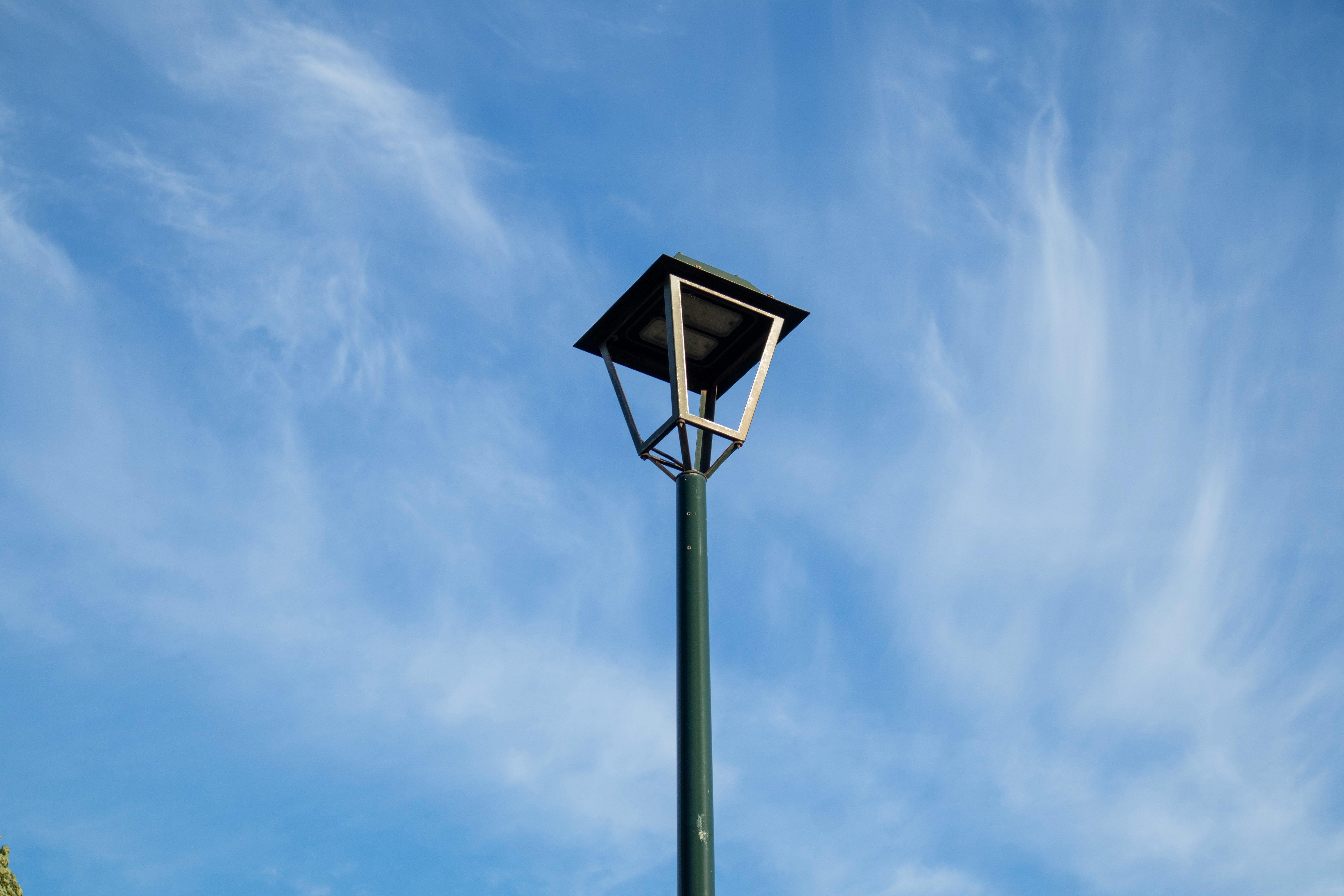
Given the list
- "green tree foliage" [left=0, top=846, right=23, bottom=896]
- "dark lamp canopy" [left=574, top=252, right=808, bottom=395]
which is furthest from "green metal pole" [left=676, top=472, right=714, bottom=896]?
"green tree foliage" [left=0, top=846, right=23, bottom=896]

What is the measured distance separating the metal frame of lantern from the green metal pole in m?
0.21

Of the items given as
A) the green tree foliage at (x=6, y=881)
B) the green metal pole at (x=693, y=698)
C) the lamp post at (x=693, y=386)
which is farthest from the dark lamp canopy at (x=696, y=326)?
the green tree foliage at (x=6, y=881)

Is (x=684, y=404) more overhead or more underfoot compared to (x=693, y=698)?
more overhead

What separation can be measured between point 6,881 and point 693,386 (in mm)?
20250

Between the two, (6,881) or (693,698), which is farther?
(6,881)

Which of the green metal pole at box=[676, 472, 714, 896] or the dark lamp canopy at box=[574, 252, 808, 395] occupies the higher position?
the dark lamp canopy at box=[574, 252, 808, 395]

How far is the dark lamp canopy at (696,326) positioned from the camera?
894 cm

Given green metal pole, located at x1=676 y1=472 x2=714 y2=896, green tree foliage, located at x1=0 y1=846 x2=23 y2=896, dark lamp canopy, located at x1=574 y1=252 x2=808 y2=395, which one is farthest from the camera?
green tree foliage, located at x1=0 y1=846 x2=23 y2=896

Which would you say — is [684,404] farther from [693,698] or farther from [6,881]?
[6,881]

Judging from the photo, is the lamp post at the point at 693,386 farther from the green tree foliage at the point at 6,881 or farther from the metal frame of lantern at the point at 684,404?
the green tree foliage at the point at 6,881

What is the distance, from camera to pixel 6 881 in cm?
2188

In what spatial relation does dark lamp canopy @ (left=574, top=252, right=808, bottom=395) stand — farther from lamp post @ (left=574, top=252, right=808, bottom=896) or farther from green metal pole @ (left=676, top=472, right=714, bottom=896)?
green metal pole @ (left=676, top=472, right=714, bottom=896)

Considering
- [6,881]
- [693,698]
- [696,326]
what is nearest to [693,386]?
[696,326]

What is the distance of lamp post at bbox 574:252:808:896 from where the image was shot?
696cm
